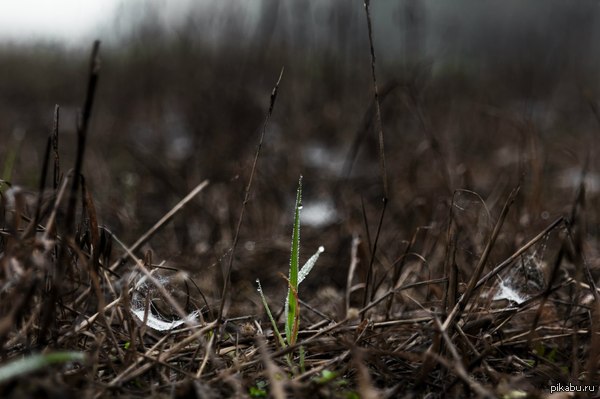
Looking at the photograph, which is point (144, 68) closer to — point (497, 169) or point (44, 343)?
point (497, 169)

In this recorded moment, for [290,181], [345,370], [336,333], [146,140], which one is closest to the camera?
[345,370]

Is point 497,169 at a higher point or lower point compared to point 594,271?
lower

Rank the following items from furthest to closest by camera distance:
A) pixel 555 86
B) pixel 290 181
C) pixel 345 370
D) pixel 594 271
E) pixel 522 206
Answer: pixel 555 86 < pixel 290 181 < pixel 522 206 < pixel 594 271 < pixel 345 370

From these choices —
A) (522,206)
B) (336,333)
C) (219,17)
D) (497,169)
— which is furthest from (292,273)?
(219,17)

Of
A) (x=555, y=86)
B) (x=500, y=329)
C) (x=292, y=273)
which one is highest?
(x=292, y=273)

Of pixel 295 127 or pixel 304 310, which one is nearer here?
pixel 304 310

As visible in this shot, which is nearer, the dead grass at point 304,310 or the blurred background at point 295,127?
the dead grass at point 304,310

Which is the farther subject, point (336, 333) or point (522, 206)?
point (522, 206)

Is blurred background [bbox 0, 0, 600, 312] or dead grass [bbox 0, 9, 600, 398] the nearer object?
dead grass [bbox 0, 9, 600, 398]
